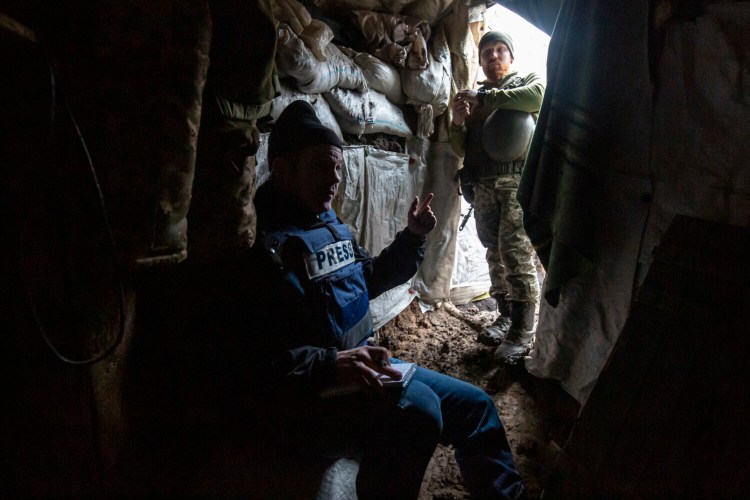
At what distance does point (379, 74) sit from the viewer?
256 cm

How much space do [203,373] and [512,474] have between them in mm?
1070

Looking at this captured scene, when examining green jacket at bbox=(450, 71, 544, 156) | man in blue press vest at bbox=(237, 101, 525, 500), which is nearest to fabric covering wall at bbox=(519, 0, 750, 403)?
man in blue press vest at bbox=(237, 101, 525, 500)

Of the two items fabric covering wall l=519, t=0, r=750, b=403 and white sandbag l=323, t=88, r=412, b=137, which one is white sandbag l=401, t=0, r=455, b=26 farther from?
fabric covering wall l=519, t=0, r=750, b=403

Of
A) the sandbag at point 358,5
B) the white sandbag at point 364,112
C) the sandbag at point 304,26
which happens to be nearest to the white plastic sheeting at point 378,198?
the white sandbag at point 364,112

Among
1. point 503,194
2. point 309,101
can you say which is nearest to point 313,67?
point 309,101

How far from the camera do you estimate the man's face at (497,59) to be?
279cm

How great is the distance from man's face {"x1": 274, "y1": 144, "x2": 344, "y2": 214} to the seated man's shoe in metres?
1.87

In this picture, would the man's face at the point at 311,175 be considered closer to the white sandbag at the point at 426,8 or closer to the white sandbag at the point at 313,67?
the white sandbag at the point at 313,67

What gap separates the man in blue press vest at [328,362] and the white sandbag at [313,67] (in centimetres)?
42

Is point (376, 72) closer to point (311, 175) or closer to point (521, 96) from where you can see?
point (521, 96)

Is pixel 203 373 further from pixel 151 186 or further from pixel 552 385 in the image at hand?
pixel 552 385

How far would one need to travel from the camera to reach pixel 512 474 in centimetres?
135

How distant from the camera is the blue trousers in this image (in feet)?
3.96

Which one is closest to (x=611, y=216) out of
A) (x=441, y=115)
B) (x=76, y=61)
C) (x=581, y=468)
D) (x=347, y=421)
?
(x=581, y=468)
